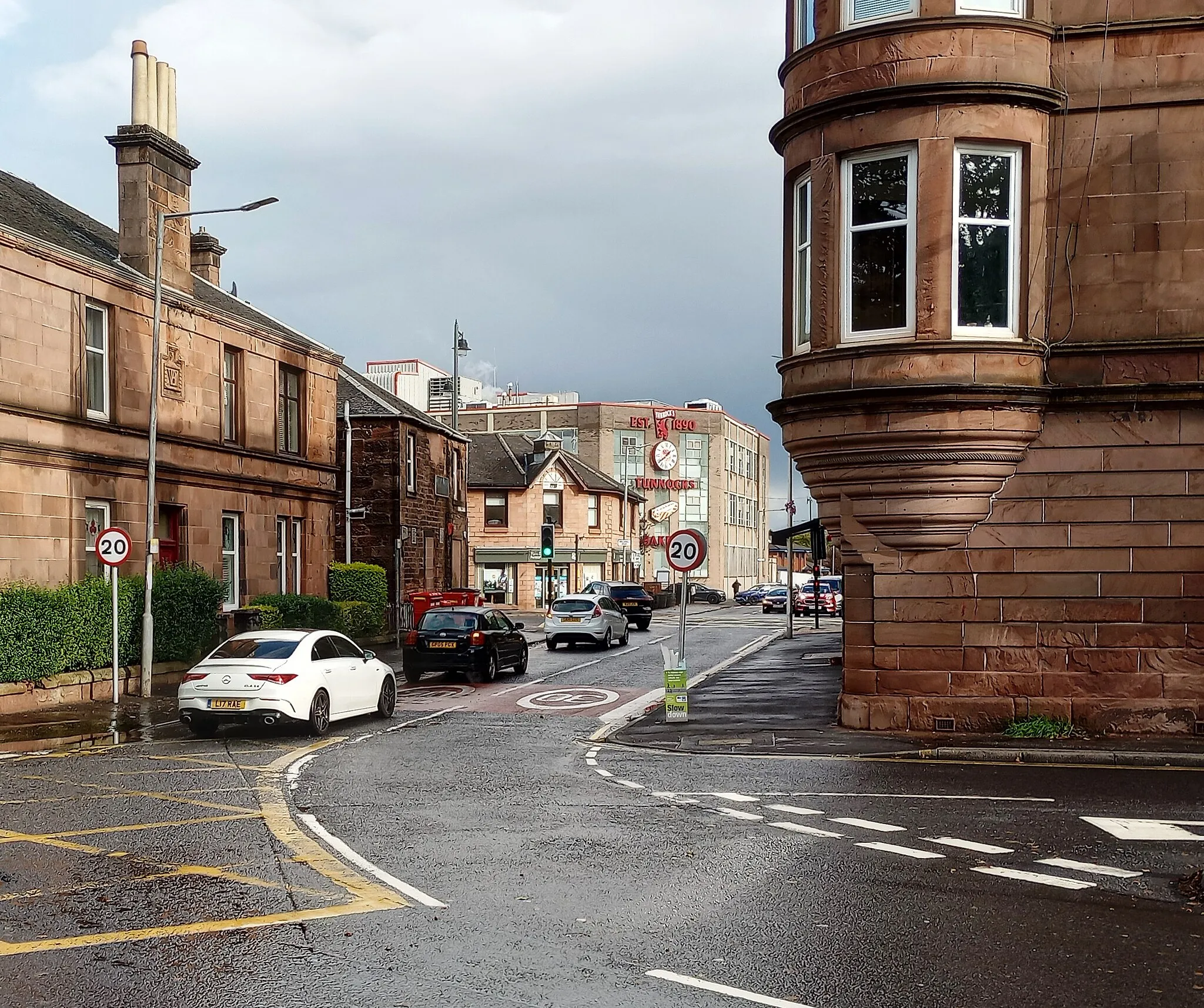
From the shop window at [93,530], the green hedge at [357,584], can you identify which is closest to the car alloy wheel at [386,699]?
the shop window at [93,530]

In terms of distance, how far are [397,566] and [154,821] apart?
36020mm

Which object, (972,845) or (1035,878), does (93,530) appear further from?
(1035,878)

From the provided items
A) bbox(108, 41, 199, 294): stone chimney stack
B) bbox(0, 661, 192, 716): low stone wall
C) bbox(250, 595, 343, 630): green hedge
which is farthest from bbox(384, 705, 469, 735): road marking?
bbox(108, 41, 199, 294): stone chimney stack

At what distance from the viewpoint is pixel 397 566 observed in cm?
4712

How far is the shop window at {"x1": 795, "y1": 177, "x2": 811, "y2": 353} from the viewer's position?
1844cm

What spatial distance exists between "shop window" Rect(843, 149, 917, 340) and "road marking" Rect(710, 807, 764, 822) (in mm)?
7516

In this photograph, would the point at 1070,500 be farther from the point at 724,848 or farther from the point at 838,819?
the point at 724,848

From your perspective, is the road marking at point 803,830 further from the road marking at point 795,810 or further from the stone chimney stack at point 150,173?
the stone chimney stack at point 150,173

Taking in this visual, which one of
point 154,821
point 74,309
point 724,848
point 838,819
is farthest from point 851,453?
point 74,309

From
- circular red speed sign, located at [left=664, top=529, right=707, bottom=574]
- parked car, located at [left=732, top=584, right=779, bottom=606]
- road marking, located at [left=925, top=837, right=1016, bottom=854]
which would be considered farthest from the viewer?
parked car, located at [left=732, top=584, right=779, bottom=606]

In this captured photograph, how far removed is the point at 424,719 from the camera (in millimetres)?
20641

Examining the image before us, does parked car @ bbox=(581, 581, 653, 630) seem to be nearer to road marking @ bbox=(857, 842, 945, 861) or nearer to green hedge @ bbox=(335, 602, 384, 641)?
green hedge @ bbox=(335, 602, 384, 641)

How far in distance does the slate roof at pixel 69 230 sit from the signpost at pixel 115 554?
18.5ft

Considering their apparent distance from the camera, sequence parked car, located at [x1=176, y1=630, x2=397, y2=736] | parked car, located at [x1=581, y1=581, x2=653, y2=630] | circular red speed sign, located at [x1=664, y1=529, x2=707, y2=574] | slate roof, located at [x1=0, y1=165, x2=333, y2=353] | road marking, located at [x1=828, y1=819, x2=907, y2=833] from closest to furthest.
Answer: road marking, located at [x1=828, y1=819, x2=907, y2=833] → parked car, located at [x1=176, y1=630, x2=397, y2=736] → circular red speed sign, located at [x1=664, y1=529, x2=707, y2=574] → slate roof, located at [x1=0, y1=165, x2=333, y2=353] → parked car, located at [x1=581, y1=581, x2=653, y2=630]
